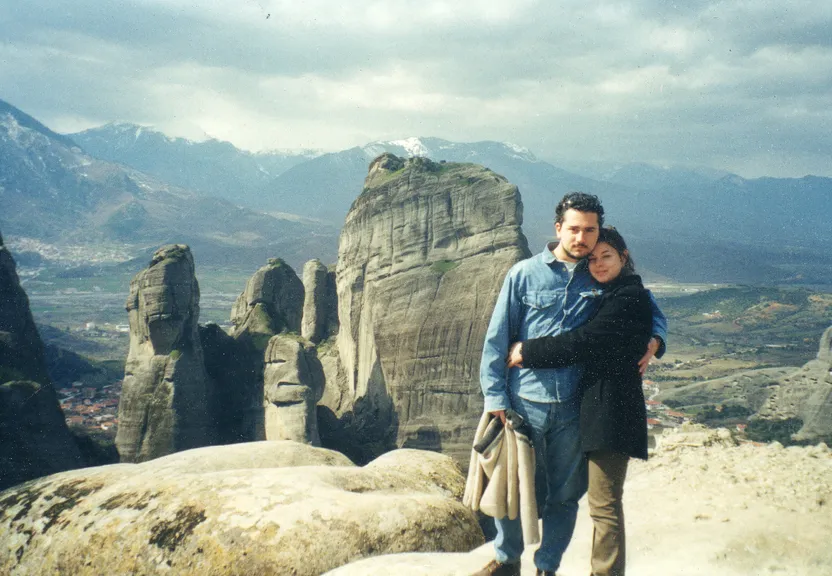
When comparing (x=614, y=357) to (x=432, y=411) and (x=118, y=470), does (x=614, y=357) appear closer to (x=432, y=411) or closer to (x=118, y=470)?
(x=118, y=470)

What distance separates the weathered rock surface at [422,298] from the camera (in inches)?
1512

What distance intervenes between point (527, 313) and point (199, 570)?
195 inches

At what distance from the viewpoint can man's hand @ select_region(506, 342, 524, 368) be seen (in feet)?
19.2

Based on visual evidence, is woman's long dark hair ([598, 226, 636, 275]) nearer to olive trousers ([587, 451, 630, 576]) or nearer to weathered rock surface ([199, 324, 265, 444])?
olive trousers ([587, 451, 630, 576])

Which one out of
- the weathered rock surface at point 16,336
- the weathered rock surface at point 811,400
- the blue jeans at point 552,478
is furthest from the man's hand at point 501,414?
the weathered rock surface at point 811,400

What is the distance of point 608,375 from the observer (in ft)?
18.8

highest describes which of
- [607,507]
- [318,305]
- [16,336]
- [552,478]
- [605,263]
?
[605,263]

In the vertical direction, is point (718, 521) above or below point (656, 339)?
below

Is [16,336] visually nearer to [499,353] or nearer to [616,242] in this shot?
[499,353]

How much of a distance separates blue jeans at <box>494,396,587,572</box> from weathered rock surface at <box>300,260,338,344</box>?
41.0 m

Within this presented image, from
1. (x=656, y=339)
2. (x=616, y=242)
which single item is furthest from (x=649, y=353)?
(x=616, y=242)

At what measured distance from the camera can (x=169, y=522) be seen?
7.89 m

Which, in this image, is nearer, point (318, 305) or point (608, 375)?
point (608, 375)

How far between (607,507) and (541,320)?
1836mm
